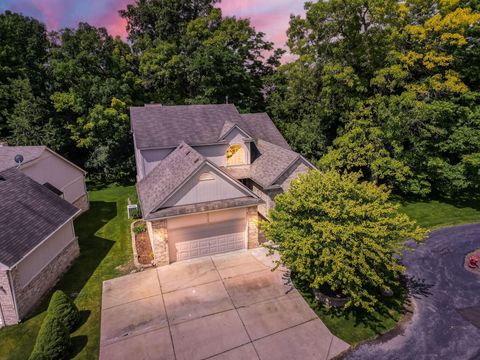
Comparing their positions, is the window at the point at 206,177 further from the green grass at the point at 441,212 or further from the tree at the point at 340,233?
the green grass at the point at 441,212

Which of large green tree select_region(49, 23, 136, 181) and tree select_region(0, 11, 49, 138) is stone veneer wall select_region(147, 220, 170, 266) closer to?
large green tree select_region(49, 23, 136, 181)

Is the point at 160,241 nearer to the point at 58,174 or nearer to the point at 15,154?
the point at 58,174

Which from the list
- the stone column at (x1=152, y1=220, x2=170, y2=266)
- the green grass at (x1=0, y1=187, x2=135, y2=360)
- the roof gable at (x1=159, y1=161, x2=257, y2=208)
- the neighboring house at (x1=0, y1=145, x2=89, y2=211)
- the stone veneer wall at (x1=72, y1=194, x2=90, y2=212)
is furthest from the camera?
the stone veneer wall at (x1=72, y1=194, x2=90, y2=212)

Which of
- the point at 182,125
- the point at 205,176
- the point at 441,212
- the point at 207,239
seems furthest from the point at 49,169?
the point at 441,212

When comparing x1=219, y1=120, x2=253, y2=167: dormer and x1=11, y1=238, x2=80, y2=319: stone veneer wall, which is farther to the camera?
x1=219, y1=120, x2=253, y2=167: dormer

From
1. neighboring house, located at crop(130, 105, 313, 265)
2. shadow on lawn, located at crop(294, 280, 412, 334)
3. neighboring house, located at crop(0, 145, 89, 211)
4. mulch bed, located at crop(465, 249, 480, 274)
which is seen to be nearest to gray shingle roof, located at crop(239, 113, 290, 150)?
neighboring house, located at crop(130, 105, 313, 265)

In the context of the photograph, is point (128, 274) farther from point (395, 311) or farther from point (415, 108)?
point (415, 108)

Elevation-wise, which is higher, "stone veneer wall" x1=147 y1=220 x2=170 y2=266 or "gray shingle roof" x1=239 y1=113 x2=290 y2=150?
"gray shingle roof" x1=239 y1=113 x2=290 y2=150
